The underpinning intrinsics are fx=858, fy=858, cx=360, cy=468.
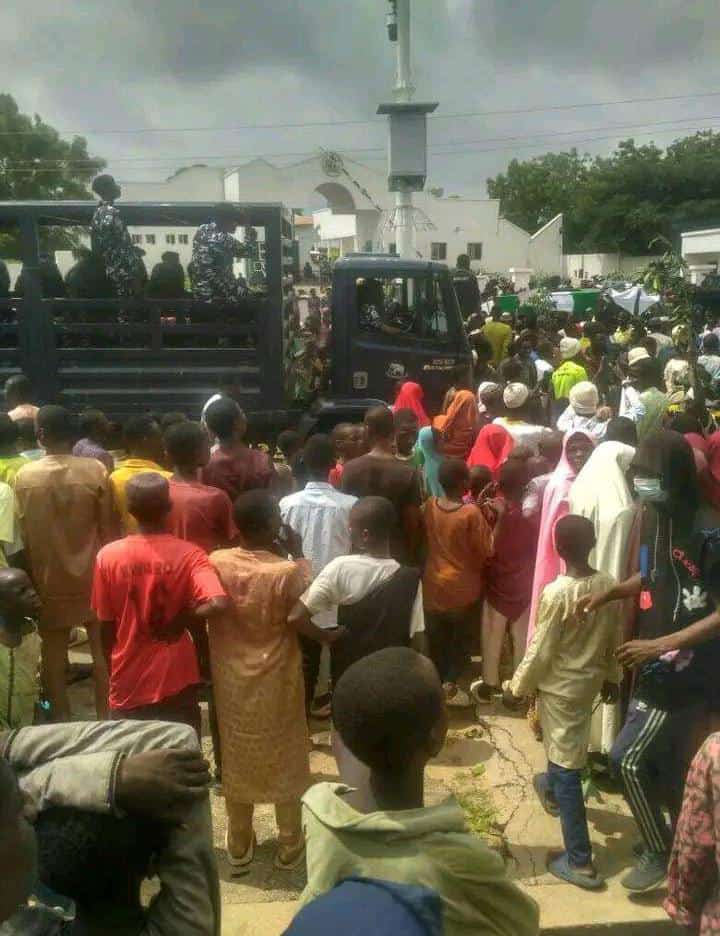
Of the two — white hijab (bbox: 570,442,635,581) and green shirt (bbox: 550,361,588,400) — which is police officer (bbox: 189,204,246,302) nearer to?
green shirt (bbox: 550,361,588,400)

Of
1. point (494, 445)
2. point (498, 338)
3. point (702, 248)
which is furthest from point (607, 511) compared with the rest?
point (702, 248)

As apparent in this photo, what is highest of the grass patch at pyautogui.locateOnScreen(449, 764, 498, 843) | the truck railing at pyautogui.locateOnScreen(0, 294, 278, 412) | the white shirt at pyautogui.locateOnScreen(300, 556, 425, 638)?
the truck railing at pyautogui.locateOnScreen(0, 294, 278, 412)

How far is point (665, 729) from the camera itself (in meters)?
3.13

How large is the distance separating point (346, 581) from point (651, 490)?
130 centimetres

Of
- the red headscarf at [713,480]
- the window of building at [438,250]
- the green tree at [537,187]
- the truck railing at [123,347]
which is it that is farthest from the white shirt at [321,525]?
the green tree at [537,187]

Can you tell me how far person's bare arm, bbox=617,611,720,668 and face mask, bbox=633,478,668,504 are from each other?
0.53 metres

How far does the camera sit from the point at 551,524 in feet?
14.0

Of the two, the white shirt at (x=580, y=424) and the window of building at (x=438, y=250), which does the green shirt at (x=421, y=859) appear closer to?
the white shirt at (x=580, y=424)

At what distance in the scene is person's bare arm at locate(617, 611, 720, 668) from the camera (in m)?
2.93

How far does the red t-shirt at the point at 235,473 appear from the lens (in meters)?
4.66

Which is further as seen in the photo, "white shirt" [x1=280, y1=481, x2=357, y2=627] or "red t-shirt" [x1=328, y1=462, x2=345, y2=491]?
"red t-shirt" [x1=328, y1=462, x2=345, y2=491]

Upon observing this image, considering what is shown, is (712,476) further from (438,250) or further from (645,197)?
(645,197)

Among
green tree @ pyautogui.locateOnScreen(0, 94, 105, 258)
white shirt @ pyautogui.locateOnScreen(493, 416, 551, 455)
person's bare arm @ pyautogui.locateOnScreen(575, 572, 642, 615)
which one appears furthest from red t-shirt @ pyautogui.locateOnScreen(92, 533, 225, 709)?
green tree @ pyautogui.locateOnScreen(0, 94, 105, 258)

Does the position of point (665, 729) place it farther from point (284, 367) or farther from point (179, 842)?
point (284, 367)
